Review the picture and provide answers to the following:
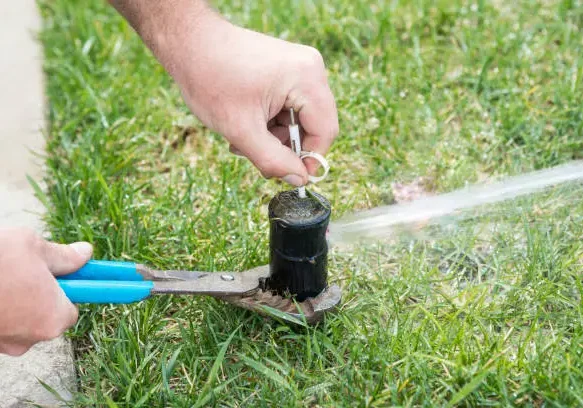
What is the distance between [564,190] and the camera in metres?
2.68

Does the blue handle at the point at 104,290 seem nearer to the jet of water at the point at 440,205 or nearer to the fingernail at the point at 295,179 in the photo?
the fingernail at the point at 295,179

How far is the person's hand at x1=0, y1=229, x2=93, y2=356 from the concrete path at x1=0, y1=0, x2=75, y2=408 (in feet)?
1.05

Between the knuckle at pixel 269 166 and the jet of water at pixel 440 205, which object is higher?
the knuckle at pixel 269 166

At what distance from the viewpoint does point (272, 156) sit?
1.99 m

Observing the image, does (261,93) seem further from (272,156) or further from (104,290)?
(104,290)

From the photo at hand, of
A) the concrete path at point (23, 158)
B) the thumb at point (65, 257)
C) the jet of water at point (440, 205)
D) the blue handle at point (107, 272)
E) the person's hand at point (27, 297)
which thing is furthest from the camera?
the jet of water at point (440, 205)

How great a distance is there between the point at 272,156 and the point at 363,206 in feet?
2.78

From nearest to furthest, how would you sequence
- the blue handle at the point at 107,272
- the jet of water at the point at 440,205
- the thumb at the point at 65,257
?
the thumb at the point at 65,257 < the blue handle at the point at 107,272 < the jet of water at the point at 440,205

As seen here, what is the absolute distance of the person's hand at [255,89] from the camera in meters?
2.00

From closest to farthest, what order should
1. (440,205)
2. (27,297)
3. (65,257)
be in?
1. (27,297)
2. (65,257)
3. (440,205)

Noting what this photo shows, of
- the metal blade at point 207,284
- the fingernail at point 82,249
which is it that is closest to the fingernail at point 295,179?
the metal blade at point 207,284

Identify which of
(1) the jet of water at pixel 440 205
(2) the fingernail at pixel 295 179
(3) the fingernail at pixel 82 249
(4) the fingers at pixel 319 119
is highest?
(4) the fingers at pixel 319 119

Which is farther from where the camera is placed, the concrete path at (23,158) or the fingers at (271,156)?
the concrete path at (23,158)

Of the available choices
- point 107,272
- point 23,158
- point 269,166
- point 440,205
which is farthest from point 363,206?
point 23,158
